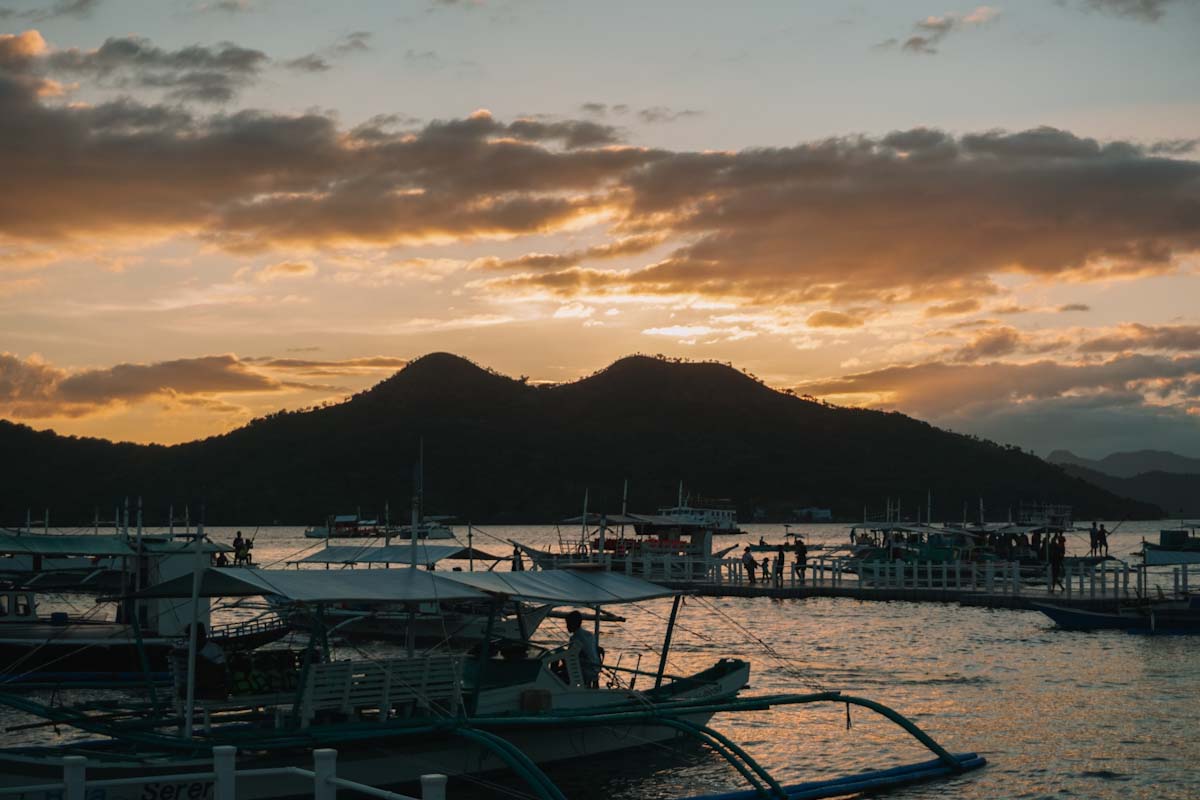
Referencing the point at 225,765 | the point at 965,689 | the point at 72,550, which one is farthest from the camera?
the point at 72,550

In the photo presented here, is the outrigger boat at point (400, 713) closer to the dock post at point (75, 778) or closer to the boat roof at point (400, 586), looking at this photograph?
the boat roof at point (400, 586)

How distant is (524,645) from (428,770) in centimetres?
328

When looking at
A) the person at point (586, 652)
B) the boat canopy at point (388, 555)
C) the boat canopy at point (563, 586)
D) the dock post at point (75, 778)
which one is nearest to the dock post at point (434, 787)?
the dock post at point (75, 778)

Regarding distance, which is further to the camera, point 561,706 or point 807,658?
point 807,658

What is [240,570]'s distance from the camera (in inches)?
783

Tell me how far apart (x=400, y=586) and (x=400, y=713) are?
2.16m

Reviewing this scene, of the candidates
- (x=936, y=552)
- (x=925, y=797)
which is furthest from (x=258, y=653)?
(x=936, y=552)

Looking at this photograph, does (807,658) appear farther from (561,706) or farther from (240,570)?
(240,570)

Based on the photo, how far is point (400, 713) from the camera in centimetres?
2152

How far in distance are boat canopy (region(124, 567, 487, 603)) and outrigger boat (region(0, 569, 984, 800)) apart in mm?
34

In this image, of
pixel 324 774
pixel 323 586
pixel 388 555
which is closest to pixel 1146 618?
pixel 388 555

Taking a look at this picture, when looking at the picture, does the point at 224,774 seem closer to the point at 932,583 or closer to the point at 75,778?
the point at 75,778

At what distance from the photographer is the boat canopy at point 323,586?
1948 centimetres

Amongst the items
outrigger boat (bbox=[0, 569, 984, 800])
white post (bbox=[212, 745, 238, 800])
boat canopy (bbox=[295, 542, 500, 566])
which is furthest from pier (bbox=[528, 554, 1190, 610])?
white post (bbox=[212, 745, 238, 800])
